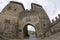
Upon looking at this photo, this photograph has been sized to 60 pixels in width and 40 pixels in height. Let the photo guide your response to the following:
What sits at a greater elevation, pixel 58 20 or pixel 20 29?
pixel 58 20

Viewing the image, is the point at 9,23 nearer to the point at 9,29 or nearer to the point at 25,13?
the point at 9,29

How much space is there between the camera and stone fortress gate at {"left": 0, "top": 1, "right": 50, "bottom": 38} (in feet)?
52.4

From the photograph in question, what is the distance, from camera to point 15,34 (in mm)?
16156

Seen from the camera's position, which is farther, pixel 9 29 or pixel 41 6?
pixel 41 6

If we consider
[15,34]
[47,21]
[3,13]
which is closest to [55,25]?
[47,21]

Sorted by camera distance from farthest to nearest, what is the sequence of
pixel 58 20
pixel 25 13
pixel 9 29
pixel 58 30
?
pixel 25 13 → pixel 9 29 → pixel 58 20 → pixel 58 30

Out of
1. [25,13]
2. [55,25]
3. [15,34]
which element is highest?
[25,13]

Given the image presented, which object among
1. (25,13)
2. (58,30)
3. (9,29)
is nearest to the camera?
(58,30)

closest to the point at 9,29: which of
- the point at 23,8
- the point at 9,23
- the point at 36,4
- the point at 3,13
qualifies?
the point at 9,23

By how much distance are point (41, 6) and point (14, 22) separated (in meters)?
4.16

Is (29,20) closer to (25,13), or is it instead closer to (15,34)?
(25,13)

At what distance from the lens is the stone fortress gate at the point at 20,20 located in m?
16.0

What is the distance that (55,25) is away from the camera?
15078 millimetres

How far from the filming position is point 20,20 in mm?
17016
